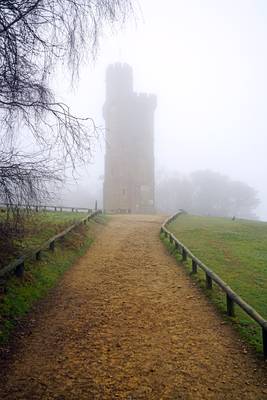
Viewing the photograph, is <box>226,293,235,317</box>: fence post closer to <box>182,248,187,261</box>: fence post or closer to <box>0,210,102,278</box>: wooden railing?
<box>182,248,187,261</box>: fence post

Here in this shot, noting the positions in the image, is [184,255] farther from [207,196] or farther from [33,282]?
[207,196]

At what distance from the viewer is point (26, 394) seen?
4867mm

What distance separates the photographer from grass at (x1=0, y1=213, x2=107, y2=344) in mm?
7089

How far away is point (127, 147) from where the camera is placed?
5278 centimetres

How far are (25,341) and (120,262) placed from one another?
6.46 meters

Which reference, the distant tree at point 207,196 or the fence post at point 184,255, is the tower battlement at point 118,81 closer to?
the distant tree at point 207,196

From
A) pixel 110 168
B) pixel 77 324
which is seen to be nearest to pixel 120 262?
pixel 77 324

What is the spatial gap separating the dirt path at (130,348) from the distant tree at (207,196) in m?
62.3

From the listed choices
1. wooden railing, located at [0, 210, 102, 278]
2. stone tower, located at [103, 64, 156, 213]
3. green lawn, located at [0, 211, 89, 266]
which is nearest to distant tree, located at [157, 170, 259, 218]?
stone tower, located at [103, 64, 156, 213]

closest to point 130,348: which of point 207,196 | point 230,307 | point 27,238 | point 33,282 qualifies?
point 230,307

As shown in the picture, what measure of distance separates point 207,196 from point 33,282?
231ft

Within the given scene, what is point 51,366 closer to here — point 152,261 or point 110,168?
point 152,261

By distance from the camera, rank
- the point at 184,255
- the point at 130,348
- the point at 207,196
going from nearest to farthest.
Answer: the point at 130,348
the point at 184,255
the point at 207,196

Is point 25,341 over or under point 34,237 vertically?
under
